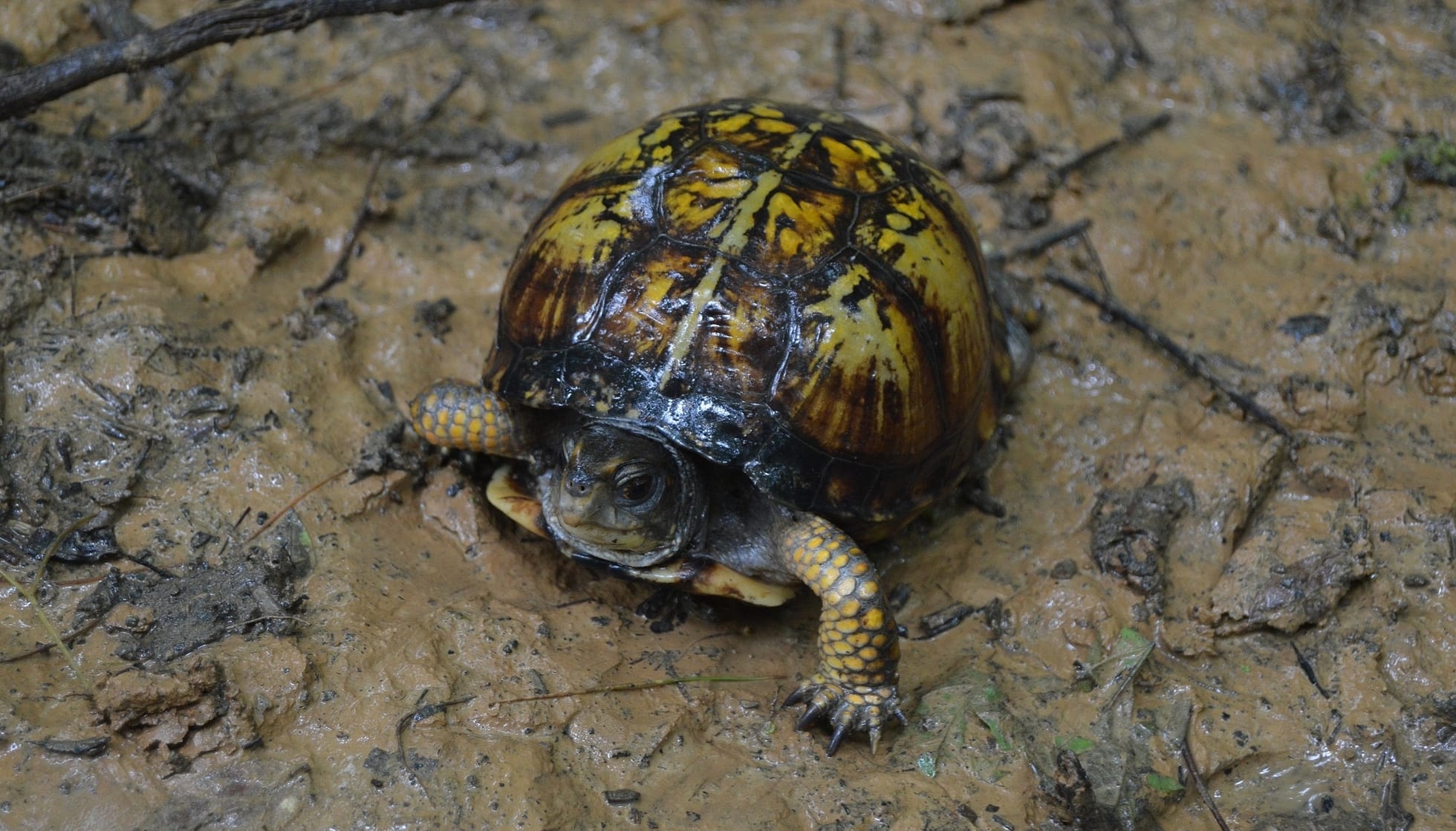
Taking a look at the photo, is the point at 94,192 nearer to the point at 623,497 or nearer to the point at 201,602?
the point at 201,602

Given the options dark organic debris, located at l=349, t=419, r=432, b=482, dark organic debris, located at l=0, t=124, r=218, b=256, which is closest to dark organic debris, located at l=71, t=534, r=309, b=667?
dark organic debris, located at l=349, t=419, r=432, b=482

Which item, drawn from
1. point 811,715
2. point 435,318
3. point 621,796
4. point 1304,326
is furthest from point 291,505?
point 1304,326

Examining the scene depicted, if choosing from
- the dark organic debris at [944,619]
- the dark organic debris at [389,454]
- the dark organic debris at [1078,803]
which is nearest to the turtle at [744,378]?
the dark organic debris at [389,454]

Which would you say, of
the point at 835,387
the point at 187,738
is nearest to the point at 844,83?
the point at 835,387

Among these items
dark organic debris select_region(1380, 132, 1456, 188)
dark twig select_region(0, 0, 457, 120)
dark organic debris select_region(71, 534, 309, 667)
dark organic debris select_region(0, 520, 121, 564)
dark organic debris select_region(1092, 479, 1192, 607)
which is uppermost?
dark twig select_region(0, 0, 457, 120)

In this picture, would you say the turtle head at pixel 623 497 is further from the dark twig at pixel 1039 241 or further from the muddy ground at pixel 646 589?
the dark twig at pixel 1039 241

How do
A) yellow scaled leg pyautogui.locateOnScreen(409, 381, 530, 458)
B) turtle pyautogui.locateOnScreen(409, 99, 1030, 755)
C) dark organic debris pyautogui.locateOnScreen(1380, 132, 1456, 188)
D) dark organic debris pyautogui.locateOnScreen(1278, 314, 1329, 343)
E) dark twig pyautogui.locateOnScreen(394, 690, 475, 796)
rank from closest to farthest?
dark twig pyautogui.locateOnScreen(394, 690, 475, 796), turtle pyautogui.locateOnScreen(409, 99, 1030, 755), yellow scaled leg pyautogui.locateOnScreen(409, 381, 530, 458), dark organic debris pyautogui.locateOnScreen(1278, 314, 1329, 343), dark organic debris pyautogui.locateOnScreen(1380, 132, 1456, 188)

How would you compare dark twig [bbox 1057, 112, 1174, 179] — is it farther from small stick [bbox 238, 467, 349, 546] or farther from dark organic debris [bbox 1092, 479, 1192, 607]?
small stick [bbox 238, 467, 349, 546]
